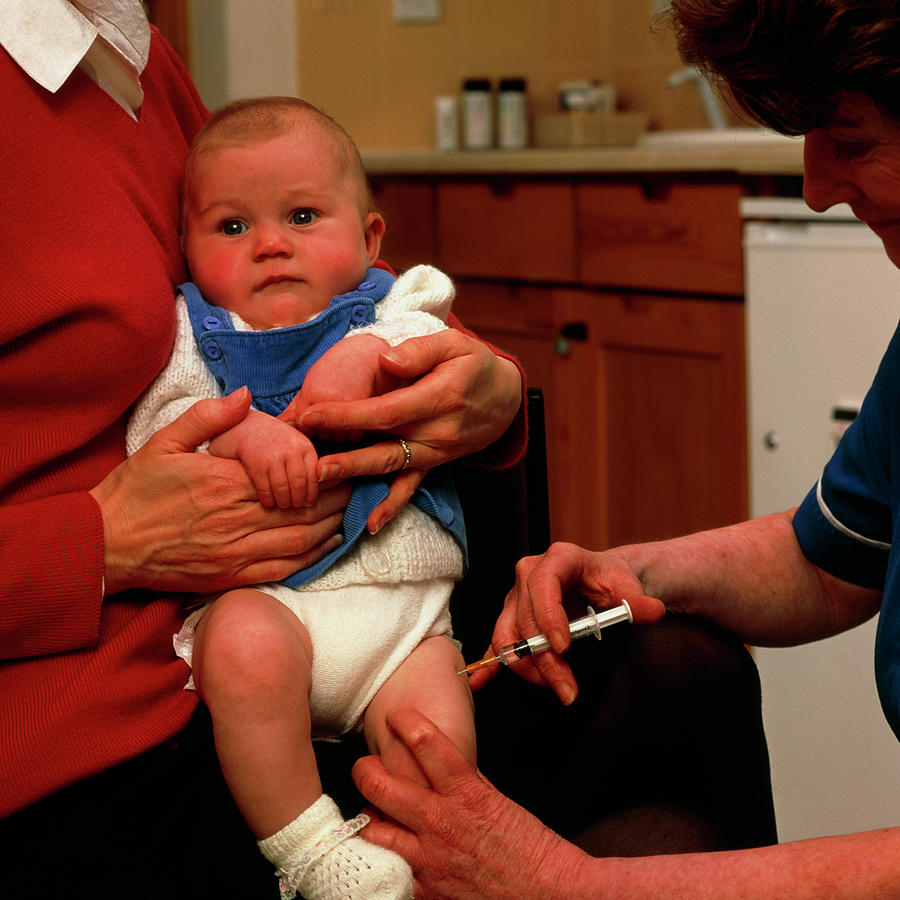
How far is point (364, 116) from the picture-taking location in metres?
3.58

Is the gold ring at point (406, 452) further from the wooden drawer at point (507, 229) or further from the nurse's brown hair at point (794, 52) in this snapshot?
the wooden drawer at point (507, 229)

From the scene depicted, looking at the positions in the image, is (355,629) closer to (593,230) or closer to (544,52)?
(593,230)

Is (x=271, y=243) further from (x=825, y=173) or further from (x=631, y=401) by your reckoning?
(x=631, y=401)

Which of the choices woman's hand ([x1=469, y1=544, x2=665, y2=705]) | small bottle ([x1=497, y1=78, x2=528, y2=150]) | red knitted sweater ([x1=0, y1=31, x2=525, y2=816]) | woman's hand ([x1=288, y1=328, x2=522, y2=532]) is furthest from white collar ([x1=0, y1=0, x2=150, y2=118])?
small bottle ([x1=497, y1=78, x2=528, y2=150])

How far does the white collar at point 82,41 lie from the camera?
1039 mm

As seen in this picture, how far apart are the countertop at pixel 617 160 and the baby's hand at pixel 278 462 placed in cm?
140

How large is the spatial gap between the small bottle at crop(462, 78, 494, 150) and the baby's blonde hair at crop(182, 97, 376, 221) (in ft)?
7.16

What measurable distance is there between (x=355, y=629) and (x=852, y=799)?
1284 mm

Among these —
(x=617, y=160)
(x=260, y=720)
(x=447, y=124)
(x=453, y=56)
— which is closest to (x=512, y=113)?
(x=447, y=124)

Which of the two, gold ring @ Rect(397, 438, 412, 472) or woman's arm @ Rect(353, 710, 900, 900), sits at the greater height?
gold ring @ Rect(397, 438, 412, 472)

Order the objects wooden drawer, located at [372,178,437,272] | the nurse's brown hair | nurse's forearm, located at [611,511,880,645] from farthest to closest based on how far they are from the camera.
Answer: wooden drawer, located at [372,178,437,272] → nurse's forearm, located at [611,511,880,645] → the nurse's brown hair

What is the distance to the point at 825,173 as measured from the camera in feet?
3.35

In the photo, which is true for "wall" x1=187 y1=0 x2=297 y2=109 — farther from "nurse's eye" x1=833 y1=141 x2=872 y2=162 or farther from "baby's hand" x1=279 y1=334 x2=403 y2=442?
"nurse's eye" x1=833 y1=141 x2=872 y2=162

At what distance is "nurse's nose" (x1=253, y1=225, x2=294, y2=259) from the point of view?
1.14 m
